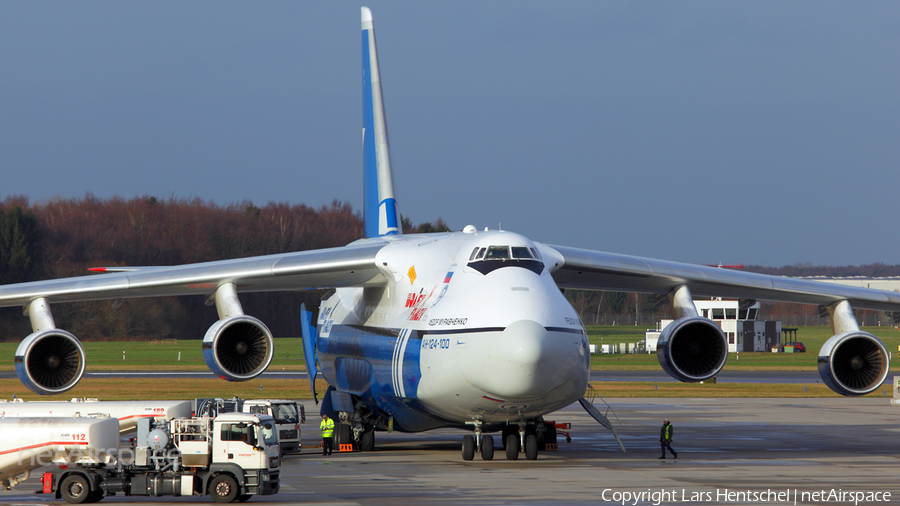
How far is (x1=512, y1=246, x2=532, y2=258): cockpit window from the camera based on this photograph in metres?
17.8

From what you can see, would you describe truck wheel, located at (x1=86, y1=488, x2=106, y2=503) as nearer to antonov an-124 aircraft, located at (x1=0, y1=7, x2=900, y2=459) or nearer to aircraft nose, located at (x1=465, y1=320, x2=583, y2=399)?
antonov an-124 aircraft, located at (x1=0, y1=7, x2=900, y2=459)

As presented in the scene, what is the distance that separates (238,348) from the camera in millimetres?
18516

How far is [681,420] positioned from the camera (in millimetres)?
31062

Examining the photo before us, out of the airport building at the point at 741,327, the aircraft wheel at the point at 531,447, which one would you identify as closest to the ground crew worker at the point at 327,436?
the aircraft wheel at the point at 531,447

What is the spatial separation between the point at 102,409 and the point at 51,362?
2662mm

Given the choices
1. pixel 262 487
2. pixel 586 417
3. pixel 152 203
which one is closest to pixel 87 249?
pixel 152 203

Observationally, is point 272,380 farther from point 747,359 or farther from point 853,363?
point 747,359

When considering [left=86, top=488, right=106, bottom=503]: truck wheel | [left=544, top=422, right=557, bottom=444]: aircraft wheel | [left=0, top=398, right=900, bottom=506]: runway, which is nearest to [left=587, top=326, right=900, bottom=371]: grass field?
[left=0, top=398, right=900, bottom=506]: runway

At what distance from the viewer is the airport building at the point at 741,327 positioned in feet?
265

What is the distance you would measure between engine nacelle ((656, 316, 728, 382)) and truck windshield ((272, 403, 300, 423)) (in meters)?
7.74

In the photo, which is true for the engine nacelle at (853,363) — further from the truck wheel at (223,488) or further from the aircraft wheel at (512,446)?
the truck wheel at (223,488)

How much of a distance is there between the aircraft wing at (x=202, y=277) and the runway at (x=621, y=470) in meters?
3.28

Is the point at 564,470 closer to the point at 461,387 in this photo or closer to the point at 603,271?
the point at 461,387

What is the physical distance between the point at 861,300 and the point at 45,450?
1468 centimetres
